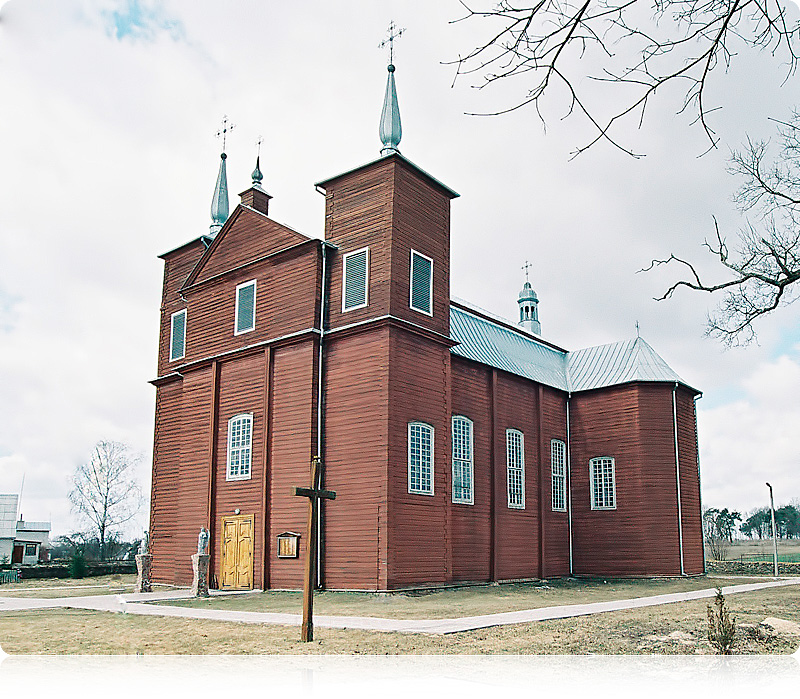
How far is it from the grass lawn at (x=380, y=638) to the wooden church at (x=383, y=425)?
537 centimetres

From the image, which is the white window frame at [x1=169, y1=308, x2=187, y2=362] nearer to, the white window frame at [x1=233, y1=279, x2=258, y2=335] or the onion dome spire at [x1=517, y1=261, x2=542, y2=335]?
the white window frame at [x1=233, y1=279, x2=258, y2=335]

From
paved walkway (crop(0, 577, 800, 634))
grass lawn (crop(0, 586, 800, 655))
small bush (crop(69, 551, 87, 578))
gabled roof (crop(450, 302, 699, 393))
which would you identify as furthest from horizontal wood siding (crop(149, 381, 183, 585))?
small bush (crop(69, 551, 87, 578))

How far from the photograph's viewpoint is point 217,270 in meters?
24.1

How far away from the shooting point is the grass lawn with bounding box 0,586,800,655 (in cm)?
959

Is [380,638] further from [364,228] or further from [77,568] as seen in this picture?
[77,568]

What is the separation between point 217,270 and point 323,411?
6.57 meters

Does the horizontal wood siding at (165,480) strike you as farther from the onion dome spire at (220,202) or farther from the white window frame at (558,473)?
the white window frame at (558,473)

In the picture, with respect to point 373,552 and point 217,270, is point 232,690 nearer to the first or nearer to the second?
point 373,552

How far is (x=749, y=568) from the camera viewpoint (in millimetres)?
34250

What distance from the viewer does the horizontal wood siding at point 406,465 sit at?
61.9 feet

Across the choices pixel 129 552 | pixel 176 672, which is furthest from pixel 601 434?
pixel 129 552

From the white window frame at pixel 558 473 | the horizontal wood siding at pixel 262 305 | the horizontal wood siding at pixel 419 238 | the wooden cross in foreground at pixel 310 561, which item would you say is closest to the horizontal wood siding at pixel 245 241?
the horizontal wood siding at pixel 262 305

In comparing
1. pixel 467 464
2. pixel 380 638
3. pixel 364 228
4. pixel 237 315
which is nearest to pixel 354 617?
pixel 380 638

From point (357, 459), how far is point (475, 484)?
16.5 feet
